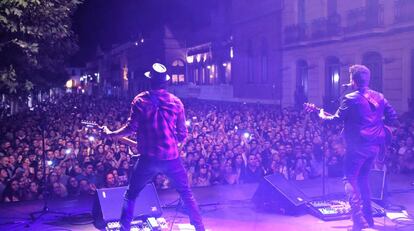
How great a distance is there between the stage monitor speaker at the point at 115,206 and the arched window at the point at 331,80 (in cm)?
1802

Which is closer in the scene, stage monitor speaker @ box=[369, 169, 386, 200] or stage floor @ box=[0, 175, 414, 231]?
stage floor @ box=[0, 175, 414, 231]

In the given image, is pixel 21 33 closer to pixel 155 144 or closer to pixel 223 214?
pixel 155 144

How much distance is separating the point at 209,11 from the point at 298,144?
3419cm

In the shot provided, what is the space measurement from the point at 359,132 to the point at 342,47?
1783 cm

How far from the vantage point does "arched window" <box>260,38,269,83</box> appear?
100ft

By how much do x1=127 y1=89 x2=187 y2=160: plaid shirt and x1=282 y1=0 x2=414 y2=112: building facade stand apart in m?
15.8

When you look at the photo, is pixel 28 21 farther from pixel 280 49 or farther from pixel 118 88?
pixel 118 88

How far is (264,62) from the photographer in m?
30.9

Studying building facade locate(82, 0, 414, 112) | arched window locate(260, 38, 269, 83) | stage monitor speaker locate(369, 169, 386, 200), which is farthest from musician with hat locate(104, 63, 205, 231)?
arched window locate(260, 38, 269, 83)

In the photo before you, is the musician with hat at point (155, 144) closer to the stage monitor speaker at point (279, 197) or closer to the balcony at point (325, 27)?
the stage monitor speaker at point (279, 197)

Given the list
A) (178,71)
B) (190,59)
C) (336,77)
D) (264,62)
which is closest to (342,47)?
(336,77)

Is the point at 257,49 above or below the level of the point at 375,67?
above

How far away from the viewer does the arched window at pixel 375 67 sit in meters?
20.5

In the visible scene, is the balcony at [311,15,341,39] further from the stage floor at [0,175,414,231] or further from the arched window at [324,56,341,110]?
the stage floor at [0,175,414,231]
